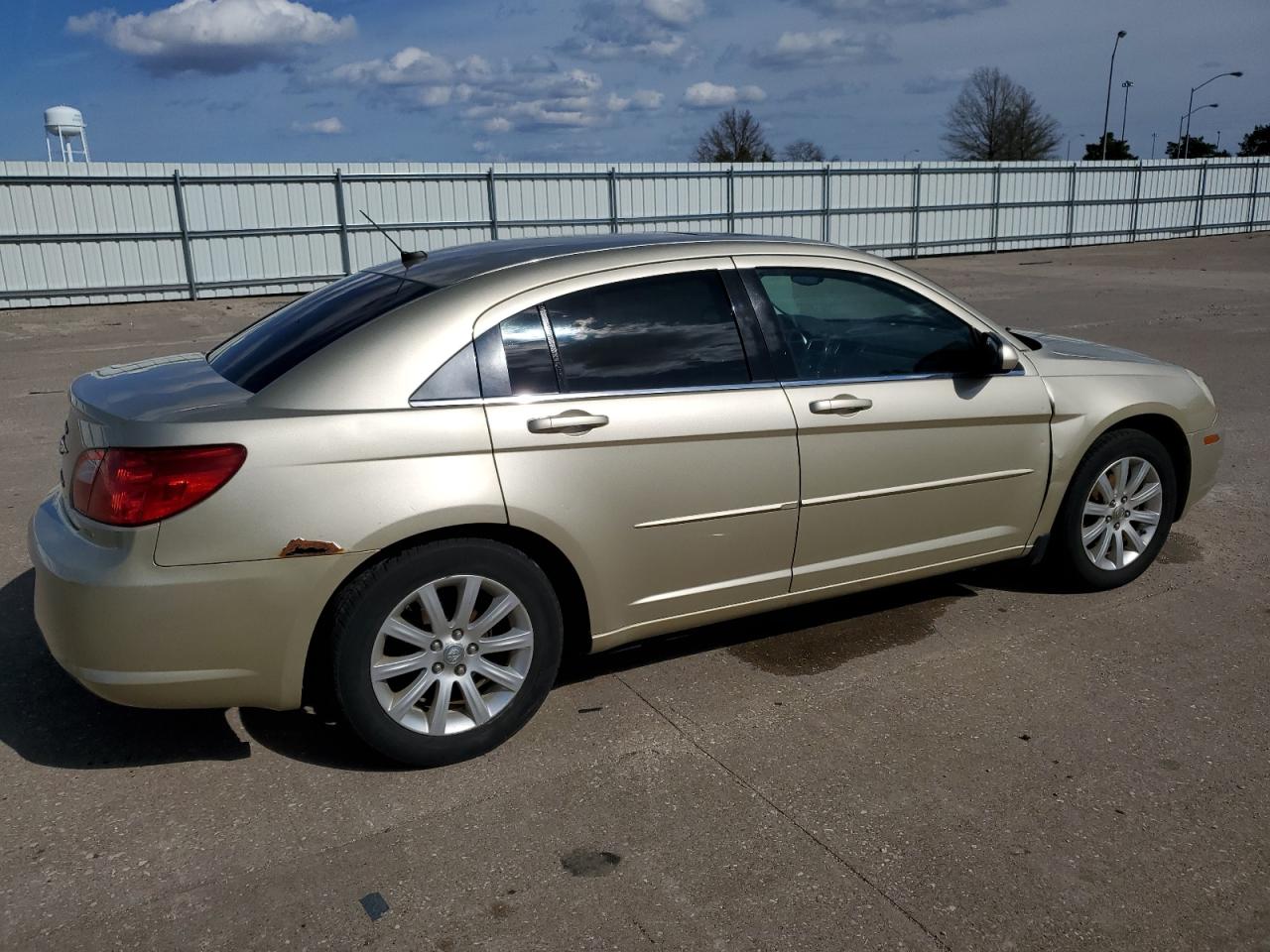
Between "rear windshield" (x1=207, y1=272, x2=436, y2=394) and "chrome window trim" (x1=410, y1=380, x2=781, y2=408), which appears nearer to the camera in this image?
"chrome window trim" (x1=410, y1=380, x2=781, y2=408)

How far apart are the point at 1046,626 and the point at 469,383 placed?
2724 millimetres

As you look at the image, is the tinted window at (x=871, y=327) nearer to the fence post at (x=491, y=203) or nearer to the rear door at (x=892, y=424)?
the rear door at (x=892, y=424)

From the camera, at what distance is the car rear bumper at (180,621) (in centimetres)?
312

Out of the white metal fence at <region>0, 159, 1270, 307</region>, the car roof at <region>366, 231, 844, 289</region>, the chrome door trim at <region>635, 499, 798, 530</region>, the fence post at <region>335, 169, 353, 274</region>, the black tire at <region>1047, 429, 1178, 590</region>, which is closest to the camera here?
the chrome door trim at <region>635, 499, 798, 530</region>

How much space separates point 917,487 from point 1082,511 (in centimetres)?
104

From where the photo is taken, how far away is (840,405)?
13.3 feet

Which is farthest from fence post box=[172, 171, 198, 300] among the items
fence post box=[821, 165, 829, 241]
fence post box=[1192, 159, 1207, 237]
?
fence post box=[1192, 159, 1207, 237]

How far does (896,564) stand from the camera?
14.4 ft

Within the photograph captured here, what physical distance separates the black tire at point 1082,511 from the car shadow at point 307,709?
230 millimetres

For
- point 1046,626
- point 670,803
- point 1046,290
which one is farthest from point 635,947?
point 1046,290

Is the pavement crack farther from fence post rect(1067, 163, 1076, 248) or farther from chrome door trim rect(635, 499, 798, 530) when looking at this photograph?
fence post rect(1067, 163, 1076, 248)

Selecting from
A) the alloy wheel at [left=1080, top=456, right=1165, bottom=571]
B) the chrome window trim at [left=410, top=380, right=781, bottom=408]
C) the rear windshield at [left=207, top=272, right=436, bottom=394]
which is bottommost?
the alloy wheel at [left=1080, top=456, right=1165, bottom=571]

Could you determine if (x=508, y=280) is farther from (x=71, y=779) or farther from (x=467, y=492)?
(x=71, y=779)

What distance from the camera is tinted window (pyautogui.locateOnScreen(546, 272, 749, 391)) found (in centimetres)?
368
